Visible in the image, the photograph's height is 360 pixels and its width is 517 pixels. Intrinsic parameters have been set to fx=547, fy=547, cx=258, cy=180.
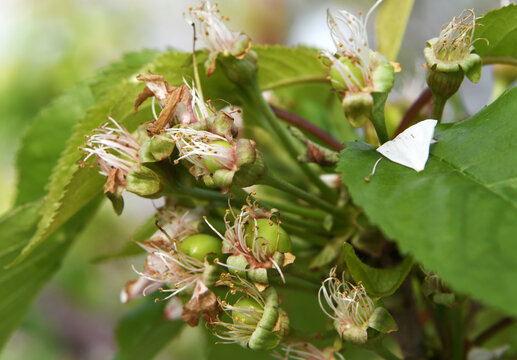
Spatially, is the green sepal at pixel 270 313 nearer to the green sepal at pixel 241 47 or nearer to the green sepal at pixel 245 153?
the green sepal at pixel 245 153

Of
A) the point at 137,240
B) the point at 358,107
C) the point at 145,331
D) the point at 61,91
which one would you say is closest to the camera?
the point at 358,107

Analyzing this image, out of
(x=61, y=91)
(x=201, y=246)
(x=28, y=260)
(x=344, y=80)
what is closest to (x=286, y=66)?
(x=344, y=80)

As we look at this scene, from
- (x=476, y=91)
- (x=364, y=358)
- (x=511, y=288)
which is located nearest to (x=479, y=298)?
(x=511, y=288)

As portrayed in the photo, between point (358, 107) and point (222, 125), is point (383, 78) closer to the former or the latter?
point (358, 107)

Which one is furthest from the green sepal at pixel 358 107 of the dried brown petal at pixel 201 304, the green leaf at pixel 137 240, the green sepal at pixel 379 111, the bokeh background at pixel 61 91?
the bokeh background at pixel 61 91

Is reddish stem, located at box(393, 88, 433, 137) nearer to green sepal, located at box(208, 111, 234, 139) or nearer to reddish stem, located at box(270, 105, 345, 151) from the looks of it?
reddish stem, located at box(270, 105, 345, 151)

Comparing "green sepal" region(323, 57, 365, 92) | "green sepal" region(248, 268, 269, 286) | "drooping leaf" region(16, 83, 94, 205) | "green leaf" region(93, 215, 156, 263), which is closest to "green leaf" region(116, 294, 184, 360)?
"green leaf" region(93, 215, 156, 263)
